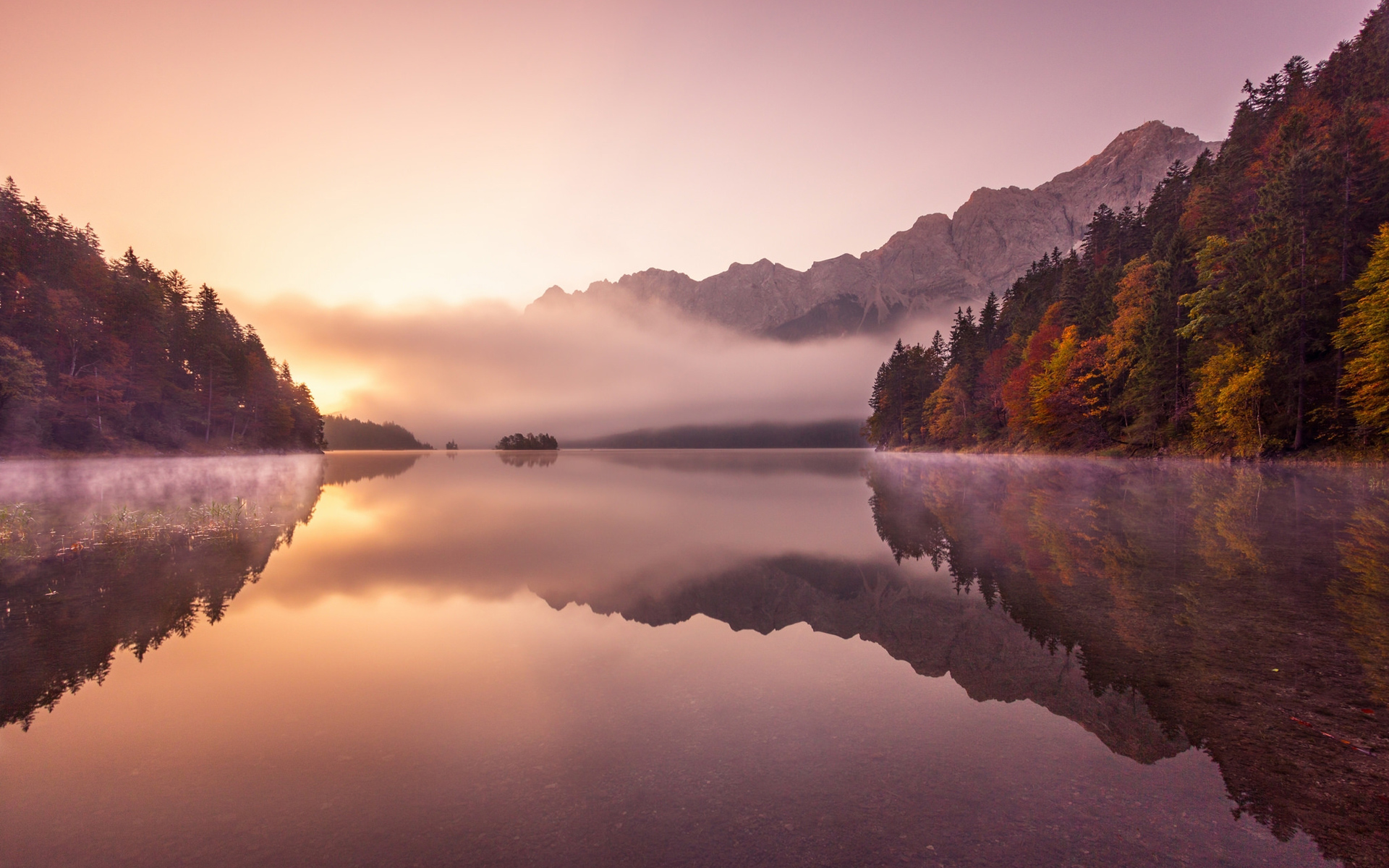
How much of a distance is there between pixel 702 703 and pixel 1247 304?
52.2 meters

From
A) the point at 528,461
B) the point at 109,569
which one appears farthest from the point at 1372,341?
the point at 528,461

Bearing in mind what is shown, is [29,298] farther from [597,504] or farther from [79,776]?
[79,776]

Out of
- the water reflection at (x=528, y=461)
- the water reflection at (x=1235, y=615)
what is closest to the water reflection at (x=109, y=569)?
the water reflection at (x=1235, y=615)

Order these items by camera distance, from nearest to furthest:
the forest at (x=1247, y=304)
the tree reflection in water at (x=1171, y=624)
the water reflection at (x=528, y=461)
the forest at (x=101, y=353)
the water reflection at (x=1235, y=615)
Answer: the water reflection at (x=1235, y=615) → the tree reflection in water at (x=1171, y=624) → the forest at (x=1247, y=304) → the forest at (x=101, y=353) → the water reflection at (x=528, y=461)

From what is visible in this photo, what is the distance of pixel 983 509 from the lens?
23578 mm

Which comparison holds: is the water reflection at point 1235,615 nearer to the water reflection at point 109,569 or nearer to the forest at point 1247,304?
the water reflection at point 109,569

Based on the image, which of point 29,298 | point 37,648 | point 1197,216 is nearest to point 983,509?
point 37,648

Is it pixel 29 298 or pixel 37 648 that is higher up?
pixel 29 298

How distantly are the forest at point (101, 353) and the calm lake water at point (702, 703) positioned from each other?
184ft

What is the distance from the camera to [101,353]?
58531mm

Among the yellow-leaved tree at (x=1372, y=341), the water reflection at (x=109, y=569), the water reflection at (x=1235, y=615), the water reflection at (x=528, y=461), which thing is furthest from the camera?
the water reflection at (x=528, y=461)

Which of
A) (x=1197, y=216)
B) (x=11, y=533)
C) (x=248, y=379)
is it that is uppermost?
(x=1197, y=216)

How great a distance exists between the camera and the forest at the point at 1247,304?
113ft

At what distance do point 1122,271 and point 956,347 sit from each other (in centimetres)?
4057
